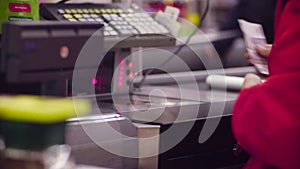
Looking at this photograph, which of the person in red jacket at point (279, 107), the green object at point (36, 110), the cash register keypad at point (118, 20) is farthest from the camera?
the cash register keypad at point (118, 20)

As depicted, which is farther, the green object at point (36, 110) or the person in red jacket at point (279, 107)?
the person in red jacket at point (279, 107)

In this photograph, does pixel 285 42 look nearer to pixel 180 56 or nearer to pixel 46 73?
pixel 46 73

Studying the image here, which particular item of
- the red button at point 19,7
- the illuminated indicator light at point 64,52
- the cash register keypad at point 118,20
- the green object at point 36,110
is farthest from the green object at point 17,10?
the green object at point 36,110

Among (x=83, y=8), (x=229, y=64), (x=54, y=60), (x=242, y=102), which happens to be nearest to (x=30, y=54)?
(x=54, y=60)

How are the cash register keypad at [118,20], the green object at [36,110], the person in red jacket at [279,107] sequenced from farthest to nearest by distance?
the cash register keypad at [118,20] → the person in red jacket at [279,107] → the green object at [36,110]

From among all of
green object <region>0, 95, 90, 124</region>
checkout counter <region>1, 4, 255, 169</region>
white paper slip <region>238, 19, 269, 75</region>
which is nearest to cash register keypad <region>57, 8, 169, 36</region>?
checkout counter <region>1, 4, 255, 169</region>

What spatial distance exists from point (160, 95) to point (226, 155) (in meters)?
0.28

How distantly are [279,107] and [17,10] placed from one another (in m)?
0.58

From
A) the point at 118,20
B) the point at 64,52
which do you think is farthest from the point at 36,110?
the point at 118,20

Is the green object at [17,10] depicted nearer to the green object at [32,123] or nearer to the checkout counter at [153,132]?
the checkout counter at [153,132]

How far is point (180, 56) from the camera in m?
1.97

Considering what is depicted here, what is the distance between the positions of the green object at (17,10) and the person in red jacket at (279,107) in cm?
48

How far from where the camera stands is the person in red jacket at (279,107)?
1.09m

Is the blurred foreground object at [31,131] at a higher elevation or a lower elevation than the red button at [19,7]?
lower
